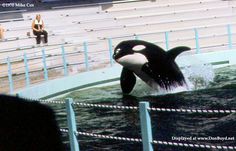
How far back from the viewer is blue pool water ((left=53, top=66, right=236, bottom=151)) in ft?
24.5

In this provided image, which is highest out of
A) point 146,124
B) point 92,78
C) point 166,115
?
point 146,124

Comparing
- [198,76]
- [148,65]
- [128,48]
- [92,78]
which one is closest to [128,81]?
[148,65]

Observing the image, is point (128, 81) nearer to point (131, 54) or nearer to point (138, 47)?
point (131, 54)

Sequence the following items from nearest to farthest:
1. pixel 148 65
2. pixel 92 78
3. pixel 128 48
Result: pixel 148 65 → pixel 128 48 → pixel 92 78

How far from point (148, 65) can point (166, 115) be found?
3.42 meters

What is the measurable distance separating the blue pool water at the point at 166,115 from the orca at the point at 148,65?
298mm

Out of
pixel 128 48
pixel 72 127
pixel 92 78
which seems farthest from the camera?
pixel 92 78

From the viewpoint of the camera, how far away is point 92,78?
586 inches

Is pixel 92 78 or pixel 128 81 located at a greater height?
pixel 128 81

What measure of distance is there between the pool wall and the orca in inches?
72.0

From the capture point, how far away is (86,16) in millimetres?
24266

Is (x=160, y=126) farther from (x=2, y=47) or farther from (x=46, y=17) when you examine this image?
(x=46, y=17)

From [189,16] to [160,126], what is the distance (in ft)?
58.2

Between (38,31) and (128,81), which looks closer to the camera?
(128,81)
